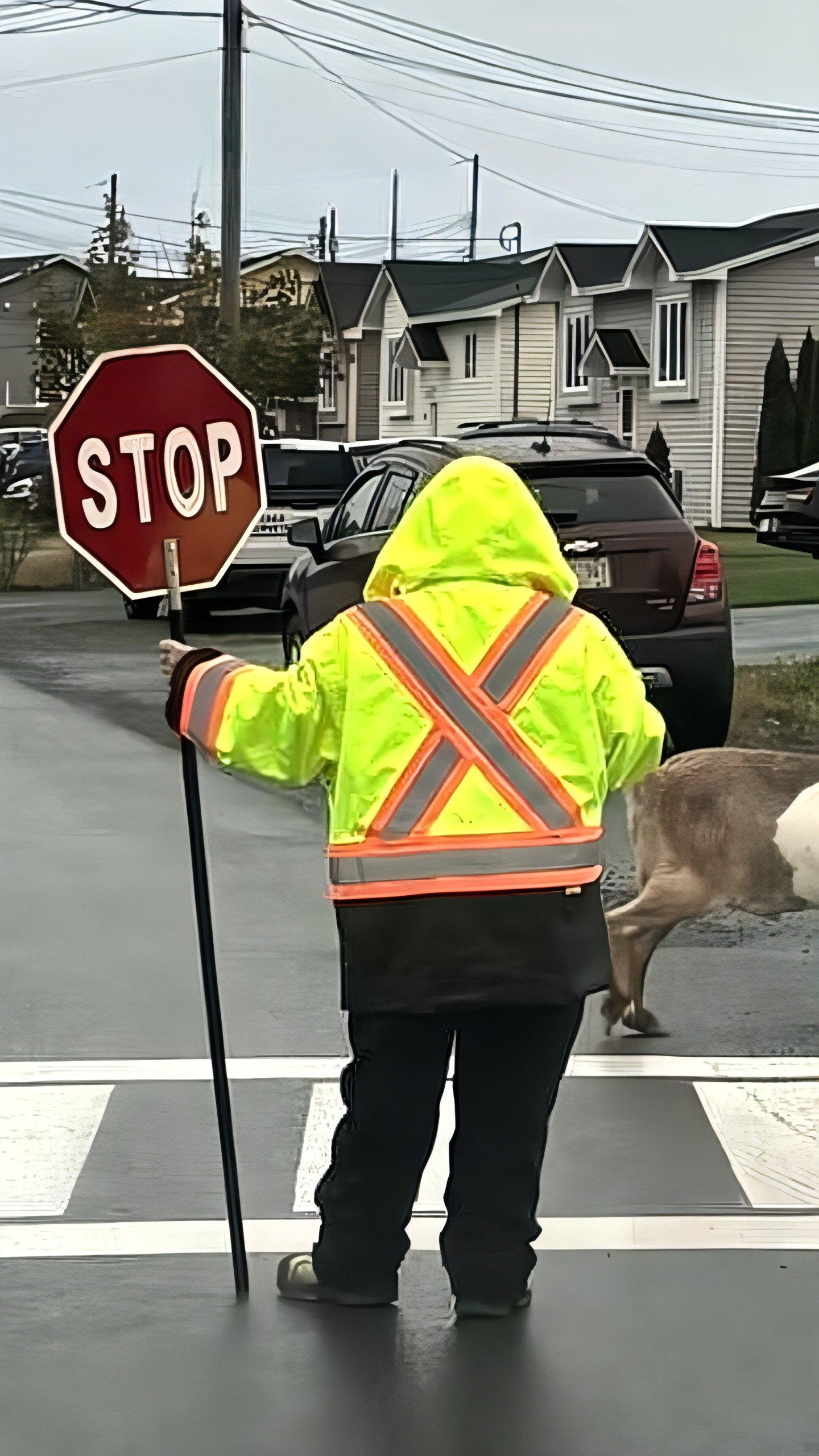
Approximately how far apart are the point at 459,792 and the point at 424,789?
7 cm

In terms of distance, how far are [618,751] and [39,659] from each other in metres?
14.0

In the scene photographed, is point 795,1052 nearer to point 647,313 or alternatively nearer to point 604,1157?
point 604,1157

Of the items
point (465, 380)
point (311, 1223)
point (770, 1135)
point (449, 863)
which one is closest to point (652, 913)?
point (770, 1135)

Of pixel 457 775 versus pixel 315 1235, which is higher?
pixel 457 775

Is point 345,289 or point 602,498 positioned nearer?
point 602,498

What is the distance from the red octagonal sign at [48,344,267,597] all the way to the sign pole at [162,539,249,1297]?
6cm

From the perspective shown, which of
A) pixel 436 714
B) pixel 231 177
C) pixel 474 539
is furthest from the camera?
pixel 231 177

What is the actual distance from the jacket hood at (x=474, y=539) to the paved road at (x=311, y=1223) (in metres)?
1.57

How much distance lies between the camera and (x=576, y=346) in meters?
14.2

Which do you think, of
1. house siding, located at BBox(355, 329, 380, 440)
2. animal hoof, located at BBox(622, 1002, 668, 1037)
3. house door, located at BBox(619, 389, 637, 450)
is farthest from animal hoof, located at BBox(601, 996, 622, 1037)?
house siding, located at BBox(355, 329, 380, 440)

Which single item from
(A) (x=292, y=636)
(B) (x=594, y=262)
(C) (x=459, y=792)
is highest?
(B) (x=594, y=262)

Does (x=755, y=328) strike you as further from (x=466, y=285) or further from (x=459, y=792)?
(x=459, y=792)

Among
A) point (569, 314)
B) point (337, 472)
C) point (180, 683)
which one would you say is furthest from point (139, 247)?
point (180, 683)

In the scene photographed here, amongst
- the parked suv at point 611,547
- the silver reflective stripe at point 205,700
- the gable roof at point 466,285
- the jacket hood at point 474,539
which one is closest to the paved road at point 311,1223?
the silver reflective stripe at point 205,700
